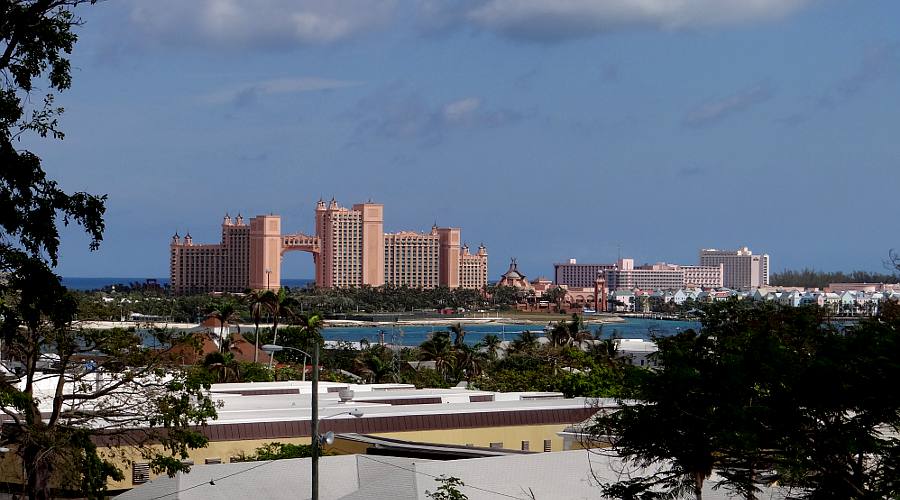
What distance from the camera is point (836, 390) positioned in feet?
60.5

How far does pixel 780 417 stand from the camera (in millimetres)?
18766

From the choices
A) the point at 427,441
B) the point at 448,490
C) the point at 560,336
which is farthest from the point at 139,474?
the point at 560,336

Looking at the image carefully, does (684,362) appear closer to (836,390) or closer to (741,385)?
(741,385)

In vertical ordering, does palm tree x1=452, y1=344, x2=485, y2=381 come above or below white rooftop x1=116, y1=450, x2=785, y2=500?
below

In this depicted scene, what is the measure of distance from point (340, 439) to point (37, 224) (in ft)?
61.7

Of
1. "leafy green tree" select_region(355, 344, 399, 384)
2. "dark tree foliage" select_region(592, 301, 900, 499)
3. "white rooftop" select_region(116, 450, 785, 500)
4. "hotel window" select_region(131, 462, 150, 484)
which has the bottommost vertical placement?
"leafy green tree" select_region(355, 344, 399, 384)

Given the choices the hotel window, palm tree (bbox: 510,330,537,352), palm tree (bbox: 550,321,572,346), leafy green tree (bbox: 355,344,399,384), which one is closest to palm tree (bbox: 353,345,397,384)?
leafy green tree (bbox: 355,344,399,384)

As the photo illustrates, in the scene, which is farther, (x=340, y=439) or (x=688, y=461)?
(x=340, y=439)

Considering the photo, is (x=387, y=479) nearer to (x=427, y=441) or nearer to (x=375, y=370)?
(x=427, y=441)

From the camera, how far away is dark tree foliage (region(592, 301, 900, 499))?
18.1 metres

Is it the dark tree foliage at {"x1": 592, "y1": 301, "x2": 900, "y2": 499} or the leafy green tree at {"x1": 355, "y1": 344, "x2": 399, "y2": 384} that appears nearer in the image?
the dark tree foliage at {"x1": 592, "y1": 301, "x2": 900, "y2": 499}

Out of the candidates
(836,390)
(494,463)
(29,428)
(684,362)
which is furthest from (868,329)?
(29,428)

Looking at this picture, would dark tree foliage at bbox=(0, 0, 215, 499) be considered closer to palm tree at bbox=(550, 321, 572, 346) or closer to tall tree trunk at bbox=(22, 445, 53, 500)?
tall tree trunk at bbox=(22, 445, 53, 500)

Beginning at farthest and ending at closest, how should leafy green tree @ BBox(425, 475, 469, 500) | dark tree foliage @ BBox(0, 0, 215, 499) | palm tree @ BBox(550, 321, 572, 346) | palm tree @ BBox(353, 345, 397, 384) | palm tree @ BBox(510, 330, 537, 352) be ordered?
palm tree @ BBox(550, 321, 572, 346), palm tree @ BBox(510, 330, 537, 352), palm tree @ BBox(353, 345, 397, 384), leafy green tree @ BBox(425, 475, 469, 500), dark tree foliage @ BBox(0, 0, 215, 499)
